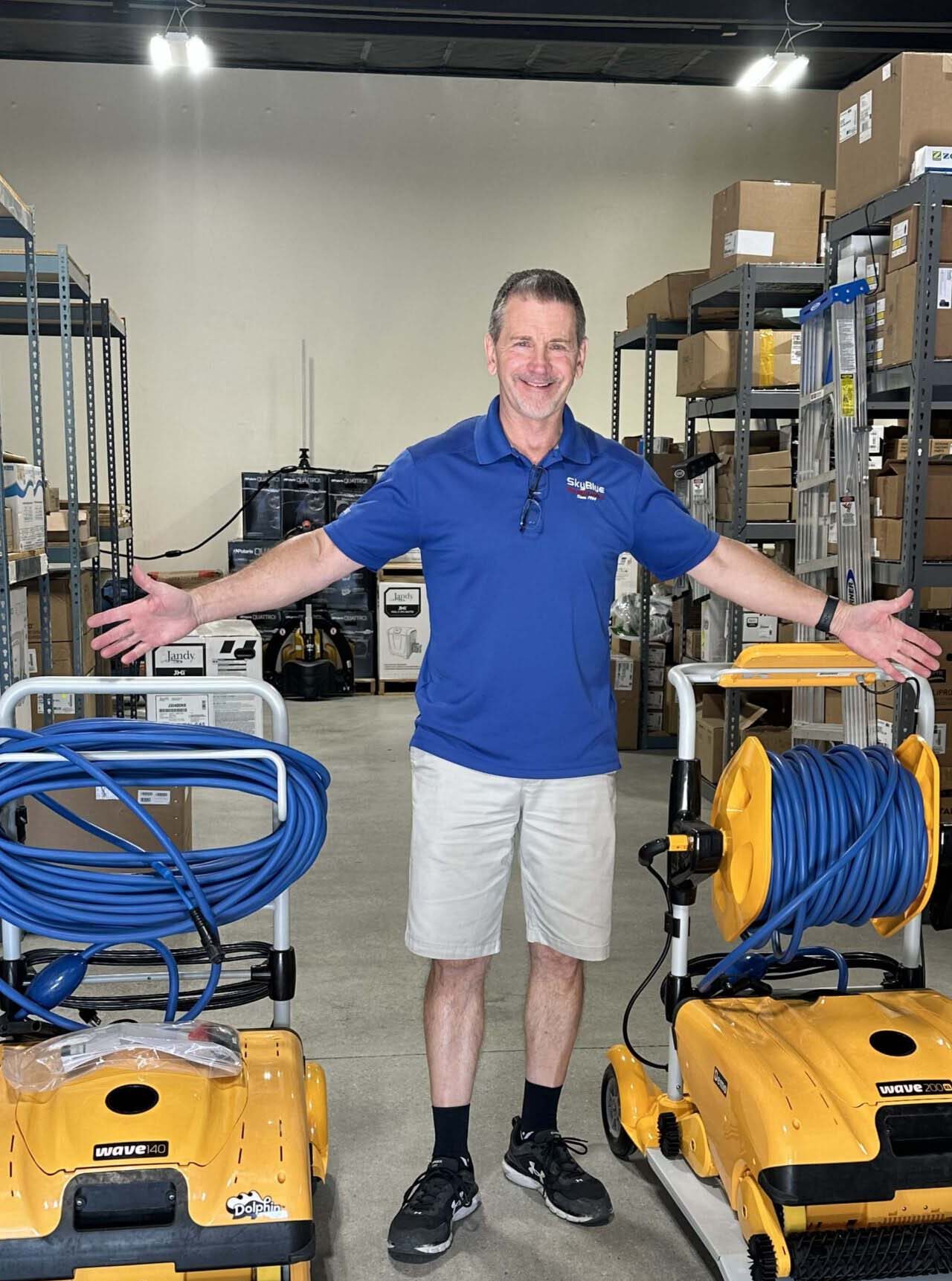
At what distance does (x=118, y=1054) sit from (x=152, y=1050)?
0.17 feet

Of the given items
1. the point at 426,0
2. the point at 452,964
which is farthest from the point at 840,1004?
the point at 426,0

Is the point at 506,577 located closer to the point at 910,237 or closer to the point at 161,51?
the point at 910,237

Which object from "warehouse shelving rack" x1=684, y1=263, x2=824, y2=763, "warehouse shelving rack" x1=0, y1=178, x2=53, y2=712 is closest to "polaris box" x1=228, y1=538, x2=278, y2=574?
"warehouse shelving rack" x1=0, y1=178, x2=53, y2=712

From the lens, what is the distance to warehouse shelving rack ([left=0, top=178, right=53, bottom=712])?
12.2 feet

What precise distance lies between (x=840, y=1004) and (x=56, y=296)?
5.91 metres

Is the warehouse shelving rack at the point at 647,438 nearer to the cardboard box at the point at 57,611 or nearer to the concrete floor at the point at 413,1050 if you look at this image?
the concrete floor at the point at 413,1050

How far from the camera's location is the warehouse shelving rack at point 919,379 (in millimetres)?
3777

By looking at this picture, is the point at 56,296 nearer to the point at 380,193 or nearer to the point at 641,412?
the point at 380,193

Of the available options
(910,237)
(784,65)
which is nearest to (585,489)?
(910,237)

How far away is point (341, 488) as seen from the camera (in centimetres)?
901

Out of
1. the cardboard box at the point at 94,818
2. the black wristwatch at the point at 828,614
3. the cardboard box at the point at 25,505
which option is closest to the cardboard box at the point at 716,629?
the cardboard box at the point at 94,818

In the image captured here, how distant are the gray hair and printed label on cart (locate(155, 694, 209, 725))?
3.89 m

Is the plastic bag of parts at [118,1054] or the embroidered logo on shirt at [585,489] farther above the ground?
the embroidered logo on shirt at [585,489]

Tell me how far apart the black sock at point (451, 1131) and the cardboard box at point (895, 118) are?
10.5 ft
